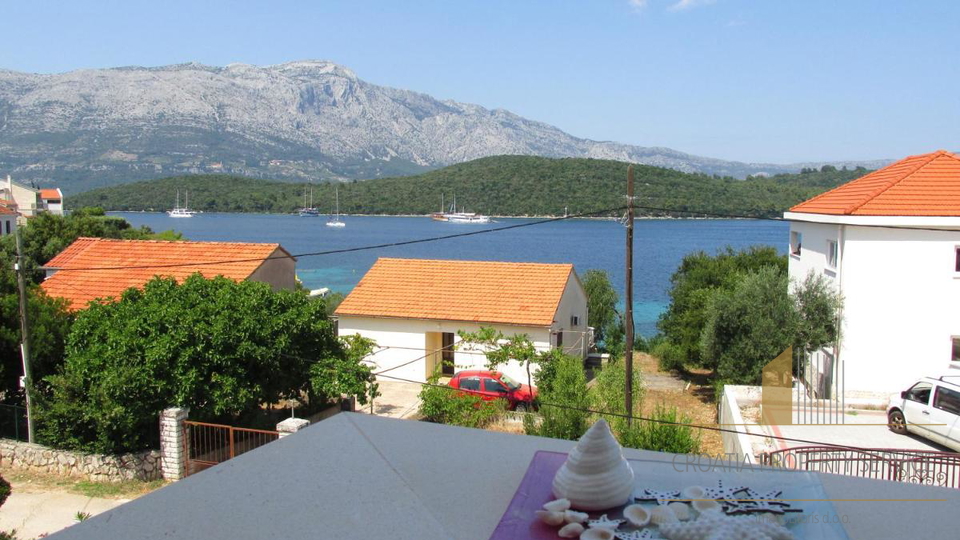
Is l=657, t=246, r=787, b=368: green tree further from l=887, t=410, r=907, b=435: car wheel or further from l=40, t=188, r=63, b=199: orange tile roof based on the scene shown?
l=40, t=188, r=63, b=199: orange tile roof

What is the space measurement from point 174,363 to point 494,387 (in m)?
8.62

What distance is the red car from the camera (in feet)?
65.3

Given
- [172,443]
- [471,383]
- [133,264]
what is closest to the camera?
[172,443]

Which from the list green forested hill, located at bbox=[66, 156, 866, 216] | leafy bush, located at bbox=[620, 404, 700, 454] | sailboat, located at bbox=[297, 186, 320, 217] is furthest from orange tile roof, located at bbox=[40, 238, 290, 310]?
sailboat, located at bbox=[297, 186, 320, 217]

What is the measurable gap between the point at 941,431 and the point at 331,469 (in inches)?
550

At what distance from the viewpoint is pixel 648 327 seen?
54.5 m

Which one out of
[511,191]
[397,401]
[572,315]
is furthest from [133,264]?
[511,191]

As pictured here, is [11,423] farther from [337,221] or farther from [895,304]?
[337,221]

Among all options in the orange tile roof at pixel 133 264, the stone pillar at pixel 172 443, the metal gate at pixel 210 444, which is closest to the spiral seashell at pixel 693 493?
the metal gate at pixel 210 444

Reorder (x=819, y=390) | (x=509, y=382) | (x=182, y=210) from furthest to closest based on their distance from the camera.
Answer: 1. (x=182, y=210)
2. (x=819, y=390)
3. (x=509, y=382)

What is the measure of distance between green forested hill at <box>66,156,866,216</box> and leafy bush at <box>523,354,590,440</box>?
73.3 meters

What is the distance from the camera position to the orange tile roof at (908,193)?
19797mm

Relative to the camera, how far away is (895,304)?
1970 centimetres

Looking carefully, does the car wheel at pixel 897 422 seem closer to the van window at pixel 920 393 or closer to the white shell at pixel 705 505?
the van window at pixel 920 393
